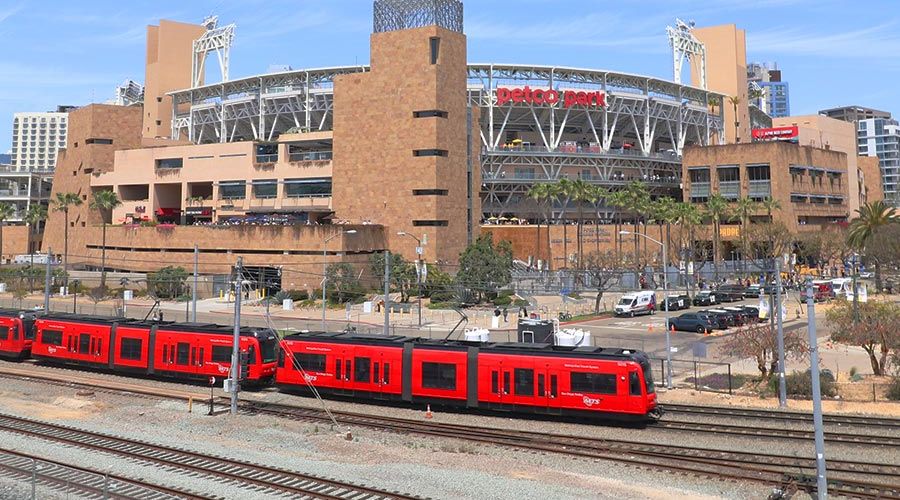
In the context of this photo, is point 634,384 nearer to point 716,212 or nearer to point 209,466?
point 209,466

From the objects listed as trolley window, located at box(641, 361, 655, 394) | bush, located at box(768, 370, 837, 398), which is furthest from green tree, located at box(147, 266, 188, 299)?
trolley window, located at box(641, 361, 655, 394)

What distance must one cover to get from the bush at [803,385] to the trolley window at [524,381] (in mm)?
14444

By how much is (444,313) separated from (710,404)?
43735mm

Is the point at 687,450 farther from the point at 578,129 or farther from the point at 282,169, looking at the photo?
the point at 578,129

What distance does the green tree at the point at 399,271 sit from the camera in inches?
3236

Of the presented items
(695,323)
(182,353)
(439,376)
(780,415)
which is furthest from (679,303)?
(182,353)

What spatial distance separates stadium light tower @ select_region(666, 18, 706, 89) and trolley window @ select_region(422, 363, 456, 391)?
12707cm

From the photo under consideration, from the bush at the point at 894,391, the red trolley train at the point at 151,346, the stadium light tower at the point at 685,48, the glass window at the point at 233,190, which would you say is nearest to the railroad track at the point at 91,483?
the red trolley train at the point at 151,346

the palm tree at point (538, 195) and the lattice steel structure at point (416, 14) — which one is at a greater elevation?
the lattice steel structure at point (416, 14)

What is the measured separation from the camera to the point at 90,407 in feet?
104

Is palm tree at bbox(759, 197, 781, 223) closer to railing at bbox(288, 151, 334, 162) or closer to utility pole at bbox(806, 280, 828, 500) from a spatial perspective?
railing at bbox(288, 151, 334, 162)

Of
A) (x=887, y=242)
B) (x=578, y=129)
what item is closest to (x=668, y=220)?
(x=887, y=242)

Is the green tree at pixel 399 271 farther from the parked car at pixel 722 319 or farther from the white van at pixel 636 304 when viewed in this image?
the parked car at pixel 722 319

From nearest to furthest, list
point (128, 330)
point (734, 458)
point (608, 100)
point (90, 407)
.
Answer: point (734, 458) → point (90, 407) → point (128, 330) → point (608, 100)
